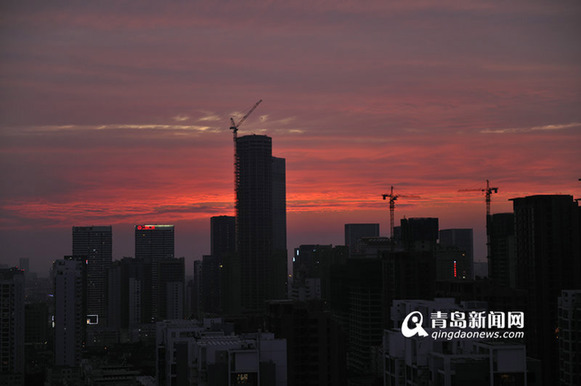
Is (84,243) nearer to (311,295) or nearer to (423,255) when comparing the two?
(311,295)

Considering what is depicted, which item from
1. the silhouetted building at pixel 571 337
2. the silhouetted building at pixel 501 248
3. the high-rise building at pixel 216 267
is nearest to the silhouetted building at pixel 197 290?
the high-rise building at pixel 216 267

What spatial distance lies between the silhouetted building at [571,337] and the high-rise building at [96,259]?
99.1 metres

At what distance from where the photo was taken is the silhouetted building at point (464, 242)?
117812 mm

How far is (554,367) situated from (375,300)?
140ft

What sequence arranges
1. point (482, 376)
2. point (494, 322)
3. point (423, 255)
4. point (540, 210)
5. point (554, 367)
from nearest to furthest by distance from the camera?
1. point (482, 376)
2. point (494, 322)
3. point (554, 367)
4. point (540, 210)
5. point (423, 255)

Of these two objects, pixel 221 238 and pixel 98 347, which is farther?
pixel 221 238

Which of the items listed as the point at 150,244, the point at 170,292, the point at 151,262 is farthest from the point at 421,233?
the point at 150,244

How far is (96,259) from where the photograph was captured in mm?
156875

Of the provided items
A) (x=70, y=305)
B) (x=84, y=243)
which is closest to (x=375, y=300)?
(x=70, y=305)

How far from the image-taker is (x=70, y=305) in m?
91.4

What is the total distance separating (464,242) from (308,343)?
9507 cm

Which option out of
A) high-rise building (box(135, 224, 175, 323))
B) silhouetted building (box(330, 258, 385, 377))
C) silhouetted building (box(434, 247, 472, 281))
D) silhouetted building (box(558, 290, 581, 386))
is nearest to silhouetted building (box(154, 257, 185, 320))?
high-rise building (box(135, 224, 175, 323))

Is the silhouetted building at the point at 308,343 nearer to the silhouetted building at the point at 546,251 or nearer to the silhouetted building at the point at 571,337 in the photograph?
the silhouetted building at the point at 571,337

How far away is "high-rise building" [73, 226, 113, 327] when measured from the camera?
13338 centimetres
